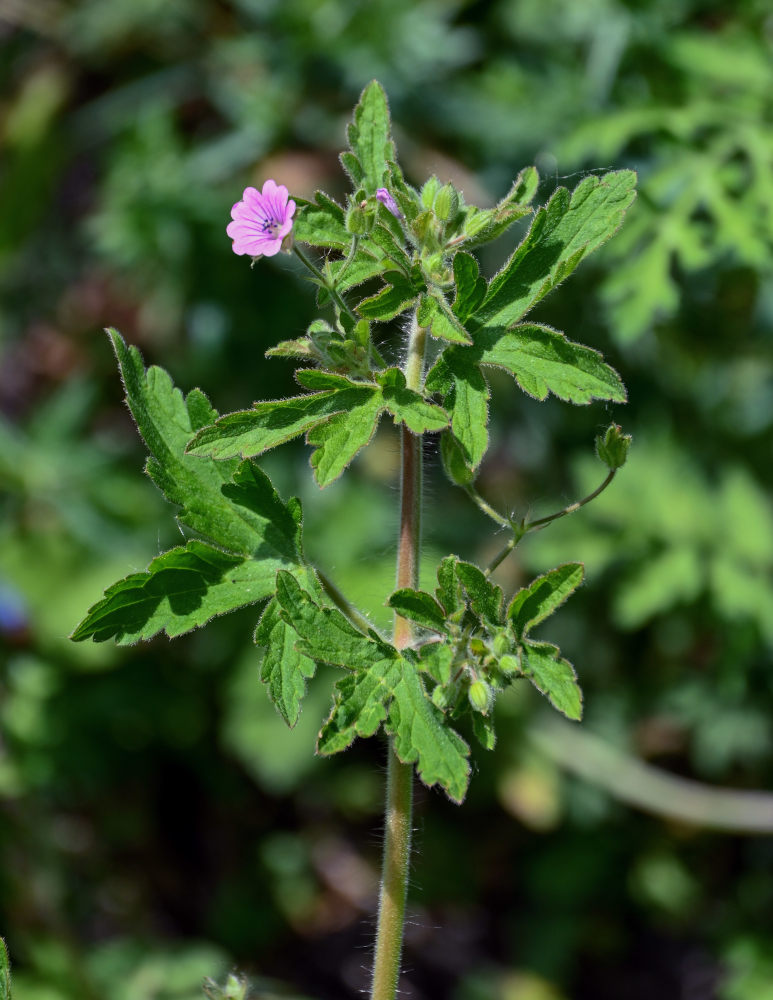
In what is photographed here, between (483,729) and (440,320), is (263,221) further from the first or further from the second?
(483,729)

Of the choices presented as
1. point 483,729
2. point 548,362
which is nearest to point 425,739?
point 483,729

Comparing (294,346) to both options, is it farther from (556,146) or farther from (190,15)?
(190,15)

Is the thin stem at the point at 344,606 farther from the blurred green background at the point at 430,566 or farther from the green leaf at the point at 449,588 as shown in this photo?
the blurred green background at the point at 430,566

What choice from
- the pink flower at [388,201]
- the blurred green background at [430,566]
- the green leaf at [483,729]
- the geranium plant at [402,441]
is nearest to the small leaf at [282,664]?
the geranium plant at [402,441]

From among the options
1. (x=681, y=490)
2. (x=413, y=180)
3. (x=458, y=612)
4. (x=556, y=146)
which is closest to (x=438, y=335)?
(x=458, y=612)

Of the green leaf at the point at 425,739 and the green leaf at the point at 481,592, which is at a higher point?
the green leaf at the point at 481,592

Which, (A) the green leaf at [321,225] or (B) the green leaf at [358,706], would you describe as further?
(A) the green leaf at [321,225]
